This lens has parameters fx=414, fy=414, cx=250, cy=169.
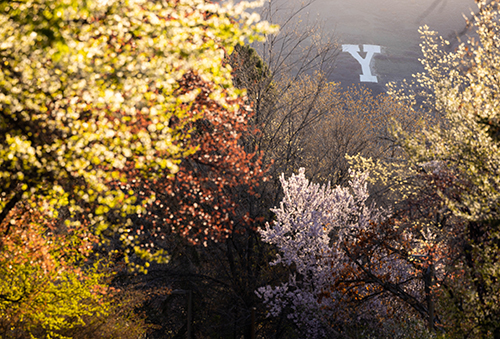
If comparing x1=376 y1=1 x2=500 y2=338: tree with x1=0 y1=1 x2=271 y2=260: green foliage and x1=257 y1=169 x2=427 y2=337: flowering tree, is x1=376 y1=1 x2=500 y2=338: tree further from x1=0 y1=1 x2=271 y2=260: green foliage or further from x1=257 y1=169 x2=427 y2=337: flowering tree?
x1=257 y1=169 x2=427 y2=337: flowering tree

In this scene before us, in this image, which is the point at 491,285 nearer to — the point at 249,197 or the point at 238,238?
the point at 249,197

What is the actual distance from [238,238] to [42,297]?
8.92 metres

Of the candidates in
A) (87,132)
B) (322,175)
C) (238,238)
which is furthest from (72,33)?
(322,175)

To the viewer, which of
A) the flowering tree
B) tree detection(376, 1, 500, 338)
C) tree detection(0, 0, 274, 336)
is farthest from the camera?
the flowering tree

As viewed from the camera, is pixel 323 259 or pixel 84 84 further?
pixel 323 259

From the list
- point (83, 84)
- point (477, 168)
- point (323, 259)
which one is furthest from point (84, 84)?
point (323, 259)

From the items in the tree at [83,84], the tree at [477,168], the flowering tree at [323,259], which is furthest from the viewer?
the flowering tree at [323,259]

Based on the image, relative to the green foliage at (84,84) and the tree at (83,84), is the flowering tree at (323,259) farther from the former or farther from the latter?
the green foliage at (84,84)

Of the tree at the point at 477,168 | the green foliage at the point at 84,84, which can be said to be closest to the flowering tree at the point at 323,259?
the tree at the point at 477,168

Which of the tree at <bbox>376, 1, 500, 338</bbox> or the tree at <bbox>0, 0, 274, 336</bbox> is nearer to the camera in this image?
the tree at <bbox>0, 0, 274, 336</bbox>

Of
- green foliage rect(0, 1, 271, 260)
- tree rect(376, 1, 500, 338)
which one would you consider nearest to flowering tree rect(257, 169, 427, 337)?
tree rect(376, 1, 500, 338)

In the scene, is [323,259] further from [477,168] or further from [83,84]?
[83,84]

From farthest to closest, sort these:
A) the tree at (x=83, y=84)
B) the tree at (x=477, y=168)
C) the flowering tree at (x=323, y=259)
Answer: the flowering tree at (x=323, y=259)
the tree at (x=477, y=168)
the tree at (x=83, y=84)

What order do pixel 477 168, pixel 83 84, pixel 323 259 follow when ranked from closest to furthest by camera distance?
1. pixel 83 84
2. pixel 477 168
3. pixel 323 259
